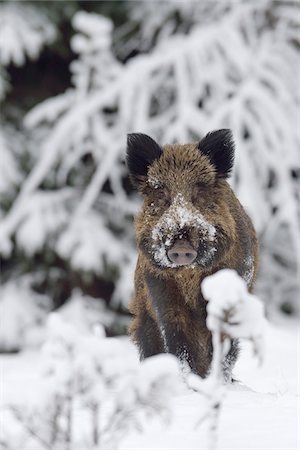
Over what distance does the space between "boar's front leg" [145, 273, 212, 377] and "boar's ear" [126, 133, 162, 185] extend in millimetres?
635

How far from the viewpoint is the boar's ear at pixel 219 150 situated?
4.84m

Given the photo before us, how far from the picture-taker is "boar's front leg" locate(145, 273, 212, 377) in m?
4.54

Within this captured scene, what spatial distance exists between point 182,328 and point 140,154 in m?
0.97

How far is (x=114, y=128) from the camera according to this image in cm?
1302

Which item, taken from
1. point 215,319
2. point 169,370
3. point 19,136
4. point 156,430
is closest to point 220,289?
point 215,319

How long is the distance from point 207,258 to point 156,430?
1.44 meters

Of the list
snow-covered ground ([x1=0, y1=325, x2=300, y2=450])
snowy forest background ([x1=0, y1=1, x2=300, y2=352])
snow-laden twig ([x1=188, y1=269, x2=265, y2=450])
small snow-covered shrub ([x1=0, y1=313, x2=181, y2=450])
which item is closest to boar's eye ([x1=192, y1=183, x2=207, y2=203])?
snow-covered ground ([x1=0, y1=325, x2=300, y2=450])

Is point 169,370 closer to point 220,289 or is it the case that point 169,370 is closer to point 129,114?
point 220,289

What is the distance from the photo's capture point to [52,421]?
99.0 inches

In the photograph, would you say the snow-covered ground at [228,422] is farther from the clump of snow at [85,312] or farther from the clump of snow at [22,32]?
the clump of snow at [22,32]

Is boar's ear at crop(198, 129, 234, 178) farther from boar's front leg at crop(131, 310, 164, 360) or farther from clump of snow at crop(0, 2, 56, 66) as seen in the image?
clump of snow at crop(0, 2, 56, 66)

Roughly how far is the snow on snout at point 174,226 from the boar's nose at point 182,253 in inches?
2.8

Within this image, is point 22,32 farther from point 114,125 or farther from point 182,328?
point 182,328

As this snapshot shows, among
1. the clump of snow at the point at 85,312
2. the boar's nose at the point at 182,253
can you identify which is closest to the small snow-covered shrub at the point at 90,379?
the boar's nose at the point at 182,253
